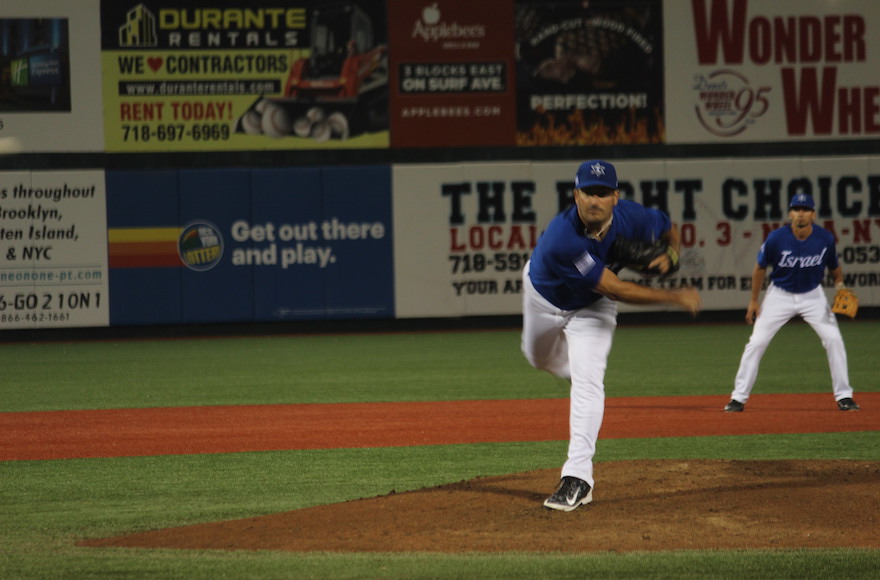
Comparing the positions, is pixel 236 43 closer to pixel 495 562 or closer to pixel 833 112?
pixel 833 112

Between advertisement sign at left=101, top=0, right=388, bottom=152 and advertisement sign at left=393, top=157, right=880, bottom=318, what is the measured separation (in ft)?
6.97

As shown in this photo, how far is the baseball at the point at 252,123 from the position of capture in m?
20.9

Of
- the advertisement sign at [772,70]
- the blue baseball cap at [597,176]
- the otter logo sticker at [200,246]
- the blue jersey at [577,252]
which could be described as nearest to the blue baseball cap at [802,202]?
the blue jersey at [577,252]

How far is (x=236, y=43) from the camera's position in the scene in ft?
68.5

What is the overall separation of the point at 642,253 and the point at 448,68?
1634 centimetres

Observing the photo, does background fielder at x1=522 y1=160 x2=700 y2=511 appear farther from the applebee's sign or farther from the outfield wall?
the applebee's sign

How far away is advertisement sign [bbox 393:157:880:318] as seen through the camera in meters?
21.2

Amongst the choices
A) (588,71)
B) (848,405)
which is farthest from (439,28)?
(848,405)

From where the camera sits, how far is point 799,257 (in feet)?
33.2

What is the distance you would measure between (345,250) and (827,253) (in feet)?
40.1

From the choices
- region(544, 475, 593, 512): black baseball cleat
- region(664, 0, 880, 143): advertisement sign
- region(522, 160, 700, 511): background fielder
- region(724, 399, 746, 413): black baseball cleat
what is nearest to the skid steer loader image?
region(664, 0, 880, 143): advertisement sign

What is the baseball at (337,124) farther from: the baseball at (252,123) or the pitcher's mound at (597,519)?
the pitcher's mound at (597,519)

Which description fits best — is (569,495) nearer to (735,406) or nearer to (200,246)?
(735,406)

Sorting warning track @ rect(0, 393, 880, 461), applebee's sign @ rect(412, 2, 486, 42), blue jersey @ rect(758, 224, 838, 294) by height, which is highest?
applebee's sign @ rect(412, 2, 486, 42)
